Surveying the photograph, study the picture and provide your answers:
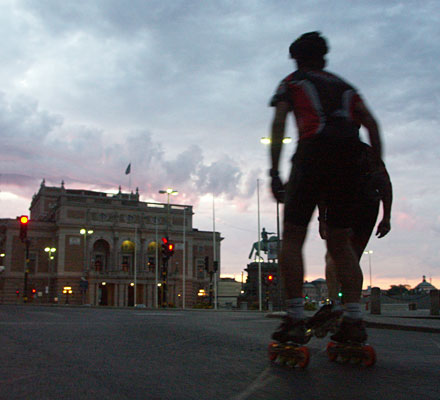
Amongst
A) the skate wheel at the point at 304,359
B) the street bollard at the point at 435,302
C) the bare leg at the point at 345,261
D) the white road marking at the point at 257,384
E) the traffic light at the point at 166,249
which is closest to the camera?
the white road marking at the point at 257,384

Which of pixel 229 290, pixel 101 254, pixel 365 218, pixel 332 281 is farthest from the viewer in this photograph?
pixel 229 290

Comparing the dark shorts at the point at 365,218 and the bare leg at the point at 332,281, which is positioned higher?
the dark shorts at the point at 365,218

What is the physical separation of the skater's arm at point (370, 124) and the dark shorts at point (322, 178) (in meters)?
0.22

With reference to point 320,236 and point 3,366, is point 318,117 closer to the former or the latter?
point 320,236

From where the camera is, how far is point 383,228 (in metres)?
3.19

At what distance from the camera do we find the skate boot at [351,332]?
269 cm

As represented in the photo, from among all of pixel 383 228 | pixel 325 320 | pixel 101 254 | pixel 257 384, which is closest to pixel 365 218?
pixel 383 228

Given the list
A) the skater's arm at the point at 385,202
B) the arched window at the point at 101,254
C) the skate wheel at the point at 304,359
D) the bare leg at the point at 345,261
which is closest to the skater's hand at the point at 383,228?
the skater's arm at the point at 385,202

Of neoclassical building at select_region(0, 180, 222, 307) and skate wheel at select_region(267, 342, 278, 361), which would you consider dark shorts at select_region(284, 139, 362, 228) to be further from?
neoclassical building at select_region(0, 180, 222, 307)

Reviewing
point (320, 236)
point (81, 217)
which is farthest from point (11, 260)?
point (320, 236)

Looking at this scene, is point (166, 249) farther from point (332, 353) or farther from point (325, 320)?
point (332, 353)

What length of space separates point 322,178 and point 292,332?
2.89 ft

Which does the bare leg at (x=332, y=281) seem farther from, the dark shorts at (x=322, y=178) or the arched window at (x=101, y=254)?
the arched window at (x=101, y=254)

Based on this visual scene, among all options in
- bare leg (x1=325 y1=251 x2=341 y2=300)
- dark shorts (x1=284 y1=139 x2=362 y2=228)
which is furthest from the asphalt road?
dark shorts (x1=284 y1=139 x2=362 y2=228)
